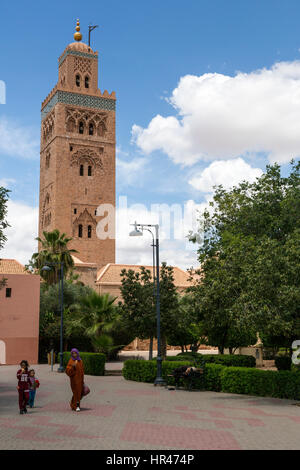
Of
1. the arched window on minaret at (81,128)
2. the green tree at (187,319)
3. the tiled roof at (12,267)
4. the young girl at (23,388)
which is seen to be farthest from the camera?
the arched window on minaret at (81,128)

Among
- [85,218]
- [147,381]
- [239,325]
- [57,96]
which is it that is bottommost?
[147,381]

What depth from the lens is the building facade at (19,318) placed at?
39.5 meters

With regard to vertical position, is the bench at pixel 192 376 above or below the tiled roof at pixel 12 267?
below

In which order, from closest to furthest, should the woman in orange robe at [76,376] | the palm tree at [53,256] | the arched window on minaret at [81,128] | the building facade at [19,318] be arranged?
the woman in orange robe at [76,376] < the building facade at [19,318] < the palm tree at [53,256] < the arched window on minaret at [81,128]

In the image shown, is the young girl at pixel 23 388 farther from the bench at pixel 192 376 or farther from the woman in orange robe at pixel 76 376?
the bench at pixel 192 376

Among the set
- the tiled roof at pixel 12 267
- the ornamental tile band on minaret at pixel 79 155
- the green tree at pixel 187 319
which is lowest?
the green tree at pixel 187 319

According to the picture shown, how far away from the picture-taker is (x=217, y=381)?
20.5 m

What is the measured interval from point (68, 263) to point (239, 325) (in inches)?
1284

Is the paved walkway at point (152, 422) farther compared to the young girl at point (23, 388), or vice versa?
the young girl at point (23, 388)

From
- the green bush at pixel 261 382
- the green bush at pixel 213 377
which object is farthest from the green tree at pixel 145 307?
the green bush at pixel 261 382

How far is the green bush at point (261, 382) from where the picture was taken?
56.7 ft
